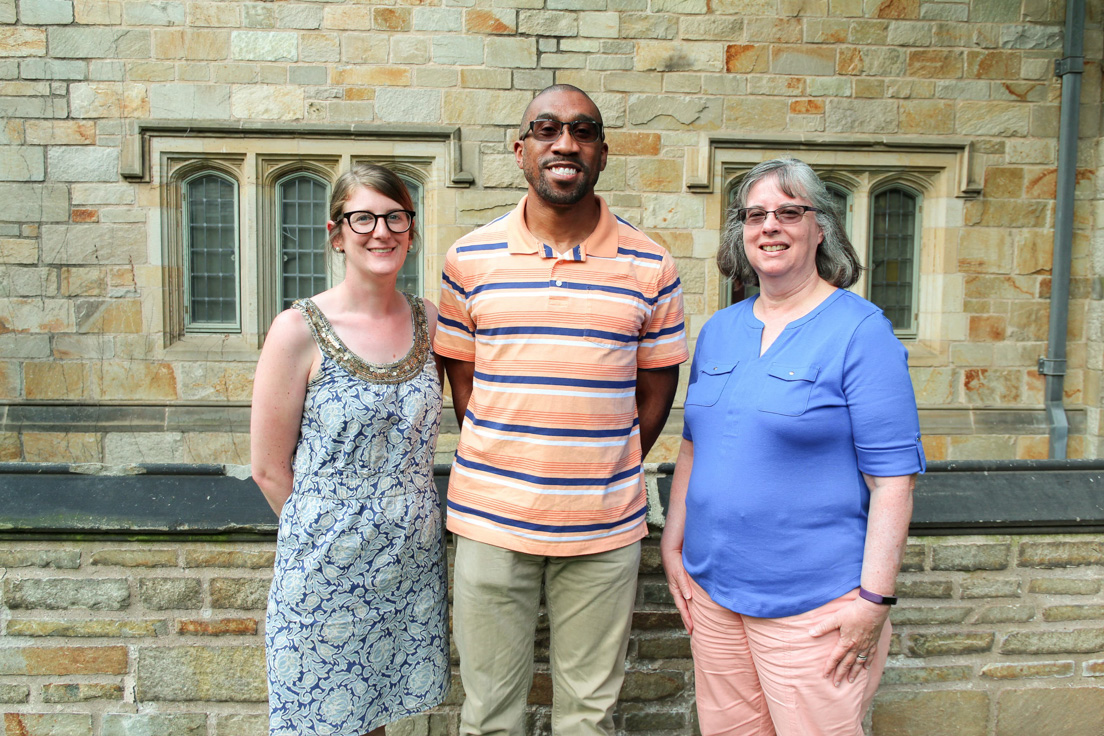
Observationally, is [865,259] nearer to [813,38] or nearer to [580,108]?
[813,38]

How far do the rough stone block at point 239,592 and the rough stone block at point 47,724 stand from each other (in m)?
0.54

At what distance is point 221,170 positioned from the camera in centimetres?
586

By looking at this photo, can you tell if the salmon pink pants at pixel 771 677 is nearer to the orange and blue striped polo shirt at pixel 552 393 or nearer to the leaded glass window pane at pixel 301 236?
the orange and blue striped polo shirt at pixel 552 393

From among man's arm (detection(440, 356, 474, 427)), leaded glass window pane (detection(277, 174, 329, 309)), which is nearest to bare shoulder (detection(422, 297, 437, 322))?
man's arm (detection(440, 356, 474, 427))

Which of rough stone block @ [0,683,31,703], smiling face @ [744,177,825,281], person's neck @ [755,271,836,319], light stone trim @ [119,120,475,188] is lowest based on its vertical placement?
rough stone block @ [0,683,31,703]

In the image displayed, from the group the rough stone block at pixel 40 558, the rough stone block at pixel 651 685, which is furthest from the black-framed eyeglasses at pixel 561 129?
the rough stone block at pixel 40 558

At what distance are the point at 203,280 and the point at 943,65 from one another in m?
6.38

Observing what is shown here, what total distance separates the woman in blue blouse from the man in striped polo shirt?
21cm

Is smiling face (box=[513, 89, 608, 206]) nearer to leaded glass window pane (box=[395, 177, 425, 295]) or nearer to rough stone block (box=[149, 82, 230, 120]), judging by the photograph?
leaded glass window pane (box=[395, 177, 425, 295])

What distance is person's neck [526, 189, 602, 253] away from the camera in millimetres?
1794

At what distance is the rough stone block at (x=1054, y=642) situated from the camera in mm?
2293

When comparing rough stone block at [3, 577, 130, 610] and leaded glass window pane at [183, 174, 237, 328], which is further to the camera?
leaded glass window pane at [183, 174, 237, 328]

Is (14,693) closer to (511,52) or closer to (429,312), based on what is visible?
(429,312)

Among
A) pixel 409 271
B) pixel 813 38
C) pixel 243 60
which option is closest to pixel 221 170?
pixel 243 60
